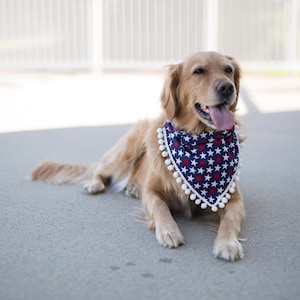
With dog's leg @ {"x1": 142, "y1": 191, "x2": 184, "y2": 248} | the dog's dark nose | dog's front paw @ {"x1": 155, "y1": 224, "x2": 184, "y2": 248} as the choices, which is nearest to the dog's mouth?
the dog's dark nose

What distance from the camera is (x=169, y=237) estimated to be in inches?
105

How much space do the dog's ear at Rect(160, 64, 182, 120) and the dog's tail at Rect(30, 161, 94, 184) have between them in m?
1.11

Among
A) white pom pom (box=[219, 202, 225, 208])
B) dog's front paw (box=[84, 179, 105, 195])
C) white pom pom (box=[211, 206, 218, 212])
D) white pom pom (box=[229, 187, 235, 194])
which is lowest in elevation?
dog's front paw (box=[84, 179, 105, 195])

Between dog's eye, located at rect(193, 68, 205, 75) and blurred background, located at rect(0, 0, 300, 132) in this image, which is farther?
blurred background, located at rect(0, 0, 300, 132)

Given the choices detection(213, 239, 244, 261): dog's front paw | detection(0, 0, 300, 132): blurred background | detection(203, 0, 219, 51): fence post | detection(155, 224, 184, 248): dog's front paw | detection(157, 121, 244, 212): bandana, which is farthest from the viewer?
detection(203, 0, 219, 51): fence post

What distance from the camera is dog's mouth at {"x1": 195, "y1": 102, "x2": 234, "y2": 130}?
9.84 ft

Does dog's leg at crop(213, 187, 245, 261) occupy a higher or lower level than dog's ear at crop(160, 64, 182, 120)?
lower

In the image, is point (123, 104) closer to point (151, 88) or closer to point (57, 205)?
point (151, 88)

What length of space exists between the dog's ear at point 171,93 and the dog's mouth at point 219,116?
22 cm

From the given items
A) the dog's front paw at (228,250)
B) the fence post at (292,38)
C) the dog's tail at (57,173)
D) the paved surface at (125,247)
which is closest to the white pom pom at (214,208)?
the paved surface at (125,247)

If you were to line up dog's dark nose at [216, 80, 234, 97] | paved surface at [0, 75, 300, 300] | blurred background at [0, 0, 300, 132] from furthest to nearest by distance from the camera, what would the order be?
blurred background at [0, 0, 300, 132] → dog's dark nose at [216, 80, 234, 97] → paved surface at [0, 75, 300, 300]

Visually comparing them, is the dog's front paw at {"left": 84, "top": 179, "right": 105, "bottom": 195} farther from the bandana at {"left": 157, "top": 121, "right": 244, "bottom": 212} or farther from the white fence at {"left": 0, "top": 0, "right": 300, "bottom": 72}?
the white fence at {"left": 0, "top": 0, "right": 300, "bottom": 72}

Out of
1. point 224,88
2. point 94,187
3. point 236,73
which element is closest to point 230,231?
point 224,88

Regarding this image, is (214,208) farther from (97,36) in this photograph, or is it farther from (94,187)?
(97,36)
